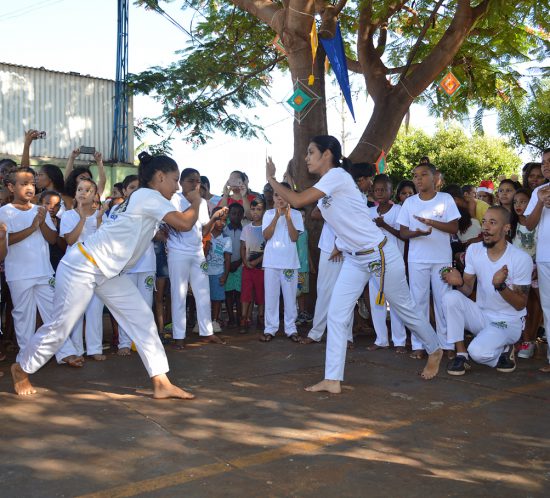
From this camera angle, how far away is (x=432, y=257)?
7.01 m

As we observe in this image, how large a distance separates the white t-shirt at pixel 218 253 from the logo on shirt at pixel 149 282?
1.23 metres

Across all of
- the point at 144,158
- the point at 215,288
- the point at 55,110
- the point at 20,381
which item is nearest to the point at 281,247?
the point at 215,288

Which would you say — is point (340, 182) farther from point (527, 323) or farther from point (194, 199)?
point (527, 323)

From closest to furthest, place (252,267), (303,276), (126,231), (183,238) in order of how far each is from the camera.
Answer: (126,231)
(183,238)
(252,267)
(303,276)

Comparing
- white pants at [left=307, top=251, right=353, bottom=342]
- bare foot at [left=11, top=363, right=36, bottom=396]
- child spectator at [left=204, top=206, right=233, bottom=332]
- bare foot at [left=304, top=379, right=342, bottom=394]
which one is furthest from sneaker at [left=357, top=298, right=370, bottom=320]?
bare foot at [left=11, top=363, right=36, bottom=396]

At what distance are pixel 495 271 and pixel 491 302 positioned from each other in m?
0.29

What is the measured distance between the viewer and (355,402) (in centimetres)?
534

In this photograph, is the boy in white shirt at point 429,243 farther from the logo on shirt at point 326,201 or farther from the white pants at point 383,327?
the logo on shirt at point 326,201

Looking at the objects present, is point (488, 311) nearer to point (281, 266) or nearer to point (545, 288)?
point (545, 288)

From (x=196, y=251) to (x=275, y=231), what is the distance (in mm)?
1115

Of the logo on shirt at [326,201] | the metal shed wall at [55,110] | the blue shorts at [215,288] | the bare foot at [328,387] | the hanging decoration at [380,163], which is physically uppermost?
the metal shed wall at [55,110]

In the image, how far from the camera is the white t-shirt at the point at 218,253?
8641mm

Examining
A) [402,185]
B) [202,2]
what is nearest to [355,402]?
[402,185]

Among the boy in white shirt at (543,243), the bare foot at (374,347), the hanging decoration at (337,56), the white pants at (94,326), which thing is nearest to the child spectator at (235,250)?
the bare foot at (374,347)
